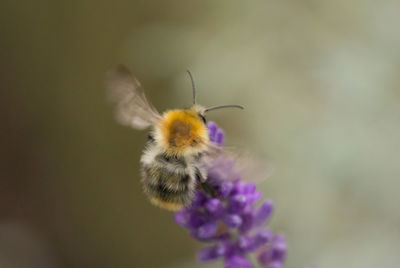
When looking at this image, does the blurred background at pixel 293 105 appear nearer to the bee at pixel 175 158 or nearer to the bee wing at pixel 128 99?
the bee wing at pixel 128 99

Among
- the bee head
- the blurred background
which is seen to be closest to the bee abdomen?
the bee head

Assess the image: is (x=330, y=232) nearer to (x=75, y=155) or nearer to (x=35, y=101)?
(x=75, y=155)

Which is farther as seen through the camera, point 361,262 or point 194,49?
point 194,49

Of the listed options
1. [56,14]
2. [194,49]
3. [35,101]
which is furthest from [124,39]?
[194,49]

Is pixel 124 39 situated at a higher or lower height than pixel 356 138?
higher

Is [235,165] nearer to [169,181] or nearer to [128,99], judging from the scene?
[169,181]

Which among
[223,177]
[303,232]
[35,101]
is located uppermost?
[35,101]

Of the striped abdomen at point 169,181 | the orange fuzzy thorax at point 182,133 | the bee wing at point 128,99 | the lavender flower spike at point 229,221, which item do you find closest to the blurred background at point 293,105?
the lavender flower spike at point 229,221

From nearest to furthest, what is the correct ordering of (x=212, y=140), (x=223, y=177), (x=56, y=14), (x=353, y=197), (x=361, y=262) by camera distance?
(x=223, y=177) < (x=212, y=140) < (x=361, y=262) < (x=353, y=197) < (x=56, y=14)
